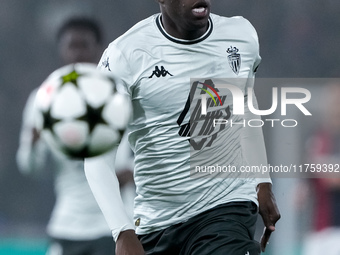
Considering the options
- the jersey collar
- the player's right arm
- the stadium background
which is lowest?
the stadium background

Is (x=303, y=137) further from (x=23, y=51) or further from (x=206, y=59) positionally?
(x=206, y=59)

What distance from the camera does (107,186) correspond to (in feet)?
10.4

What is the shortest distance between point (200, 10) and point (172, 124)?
476 mm

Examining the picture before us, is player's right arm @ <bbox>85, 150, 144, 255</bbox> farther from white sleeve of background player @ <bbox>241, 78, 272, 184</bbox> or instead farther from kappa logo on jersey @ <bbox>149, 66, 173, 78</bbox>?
white sleeve of background player @ <bbox>241, 78, 272, 184</bbox>

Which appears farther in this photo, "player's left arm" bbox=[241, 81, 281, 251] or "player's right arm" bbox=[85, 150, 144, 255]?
"player's left arm" bbox=[241, 81, 281, 251]

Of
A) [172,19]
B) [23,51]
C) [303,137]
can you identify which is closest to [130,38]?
[172,19]

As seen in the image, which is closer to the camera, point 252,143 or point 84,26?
point 252,143

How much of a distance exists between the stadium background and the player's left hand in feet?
11.2

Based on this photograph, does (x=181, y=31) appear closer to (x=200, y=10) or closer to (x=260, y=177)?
(x=200, y=10)

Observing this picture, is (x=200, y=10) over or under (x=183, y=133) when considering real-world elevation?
over

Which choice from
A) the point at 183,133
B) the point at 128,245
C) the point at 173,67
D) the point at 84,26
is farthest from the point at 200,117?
the point at 84,26

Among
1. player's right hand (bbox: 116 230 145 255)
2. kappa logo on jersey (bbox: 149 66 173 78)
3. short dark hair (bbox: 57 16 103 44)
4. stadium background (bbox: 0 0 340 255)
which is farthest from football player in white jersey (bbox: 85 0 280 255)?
stadium background (bbox: 0 0 340 255)

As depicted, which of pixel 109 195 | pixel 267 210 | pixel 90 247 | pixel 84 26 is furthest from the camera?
pixel 84 26

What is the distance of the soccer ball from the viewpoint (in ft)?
10.00
